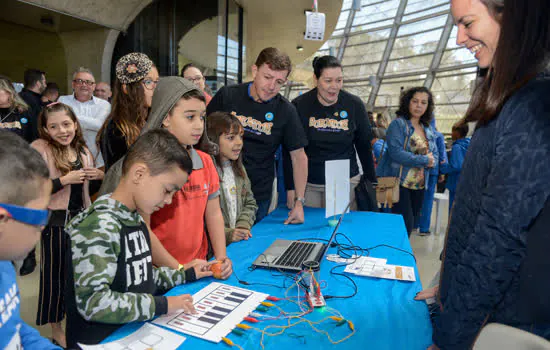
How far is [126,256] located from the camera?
3.36 feet

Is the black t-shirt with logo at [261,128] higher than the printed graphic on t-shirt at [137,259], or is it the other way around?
the black t-shirt with logo at [261,128]

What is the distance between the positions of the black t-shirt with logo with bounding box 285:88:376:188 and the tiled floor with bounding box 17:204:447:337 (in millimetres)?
1223

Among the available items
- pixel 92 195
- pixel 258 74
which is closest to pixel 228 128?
pixel 258 74

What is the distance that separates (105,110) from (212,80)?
9.48 ft

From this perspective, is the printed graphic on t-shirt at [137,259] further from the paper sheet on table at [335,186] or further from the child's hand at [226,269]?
the paper sheet on table at [335,186]

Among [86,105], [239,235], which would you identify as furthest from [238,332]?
[86,105]

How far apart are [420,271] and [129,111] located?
262 cm

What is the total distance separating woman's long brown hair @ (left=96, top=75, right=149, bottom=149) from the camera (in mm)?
1562

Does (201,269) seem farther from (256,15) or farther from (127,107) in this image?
(256,15)

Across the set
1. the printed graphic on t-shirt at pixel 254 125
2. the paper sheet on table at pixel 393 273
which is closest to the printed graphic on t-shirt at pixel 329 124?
the printed graphic on t-shirt at pixel 254 125

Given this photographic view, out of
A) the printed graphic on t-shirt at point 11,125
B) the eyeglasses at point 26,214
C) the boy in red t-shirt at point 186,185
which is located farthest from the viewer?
the printed graphic on t-shirt at point 11,125

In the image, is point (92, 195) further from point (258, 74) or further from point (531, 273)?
point (531, 273)

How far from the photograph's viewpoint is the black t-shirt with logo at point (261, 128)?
214cm

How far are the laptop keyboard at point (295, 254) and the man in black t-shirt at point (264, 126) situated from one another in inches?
18.8
